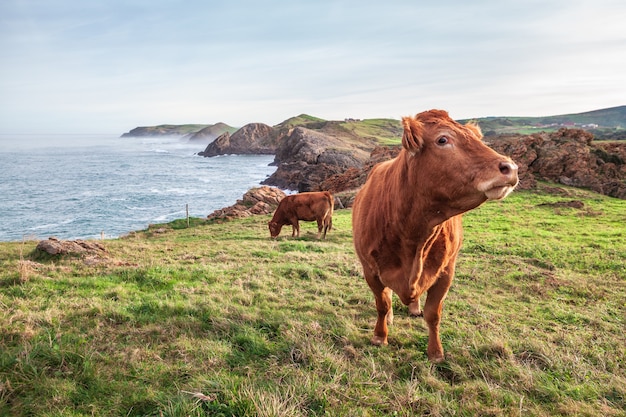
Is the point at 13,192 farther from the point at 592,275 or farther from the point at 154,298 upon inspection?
the point at 592,275

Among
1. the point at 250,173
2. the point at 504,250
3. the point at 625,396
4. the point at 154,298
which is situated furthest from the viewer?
the point at 250,173

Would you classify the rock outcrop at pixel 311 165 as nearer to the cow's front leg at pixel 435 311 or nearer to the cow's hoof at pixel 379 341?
the cow's hoof at pixel 379 341

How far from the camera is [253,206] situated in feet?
101

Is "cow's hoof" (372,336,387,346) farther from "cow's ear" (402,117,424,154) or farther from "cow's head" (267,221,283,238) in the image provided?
"cow's head" (267,221,283,238)

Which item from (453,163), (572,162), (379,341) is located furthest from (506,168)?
(572,162)

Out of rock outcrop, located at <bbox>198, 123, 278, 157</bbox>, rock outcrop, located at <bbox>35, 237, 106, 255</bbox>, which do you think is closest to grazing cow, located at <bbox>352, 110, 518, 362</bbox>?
rock outcrop, located at <bbox>35, 237, 106, 255</bbox>

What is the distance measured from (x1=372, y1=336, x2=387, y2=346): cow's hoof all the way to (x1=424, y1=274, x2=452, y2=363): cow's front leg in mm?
612

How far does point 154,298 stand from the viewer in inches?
251

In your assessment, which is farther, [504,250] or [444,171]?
[504,250]

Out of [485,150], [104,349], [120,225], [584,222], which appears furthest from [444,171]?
[120,225]

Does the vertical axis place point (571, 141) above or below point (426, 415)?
above

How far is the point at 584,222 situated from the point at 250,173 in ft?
209

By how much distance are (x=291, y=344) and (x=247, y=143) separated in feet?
414

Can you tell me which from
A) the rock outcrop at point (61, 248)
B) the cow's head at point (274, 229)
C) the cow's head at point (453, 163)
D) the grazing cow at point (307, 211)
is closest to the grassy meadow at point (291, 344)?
the rock outcrop at point (61, 248)
